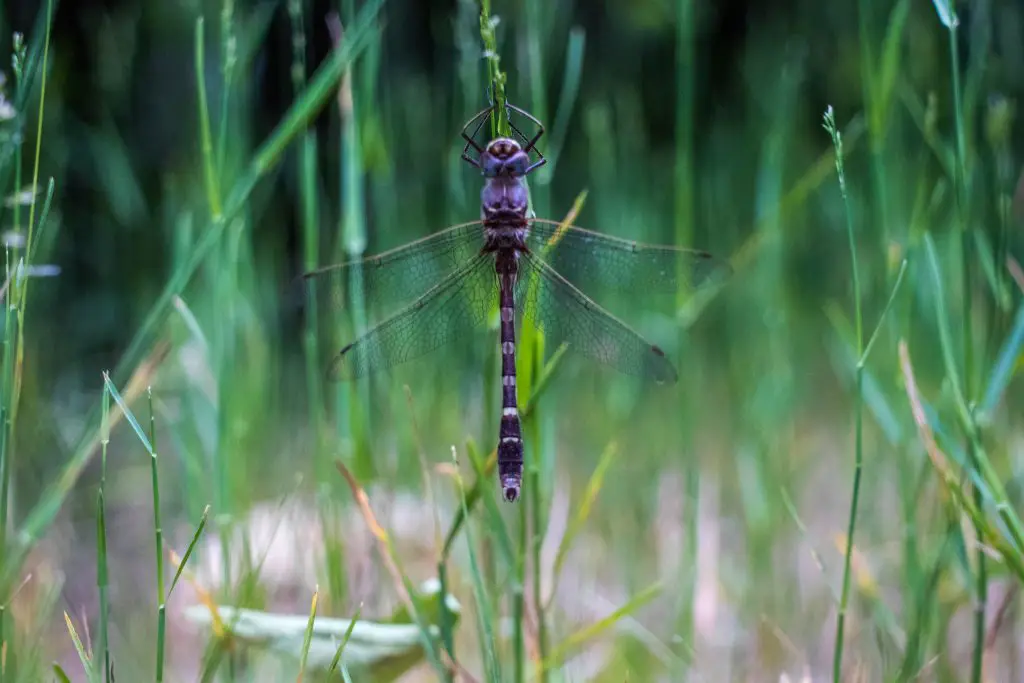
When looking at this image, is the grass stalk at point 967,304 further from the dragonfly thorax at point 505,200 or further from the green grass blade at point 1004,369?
the dragonfly thorax at point 505,200

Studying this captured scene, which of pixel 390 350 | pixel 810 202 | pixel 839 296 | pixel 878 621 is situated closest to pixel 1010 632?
pixel 878 621

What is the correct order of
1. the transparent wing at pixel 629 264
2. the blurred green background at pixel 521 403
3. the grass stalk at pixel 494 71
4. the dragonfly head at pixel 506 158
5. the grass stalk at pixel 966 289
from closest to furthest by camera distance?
the grass stalk at pixel 494 71 < the grass stalk at pixel 966 289 < the blurred green background at pixel 521 403 < the dragonfly head at pixel 506 158 < the transparent wing at pixel 629 264

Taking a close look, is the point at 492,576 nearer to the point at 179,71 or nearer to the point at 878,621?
the point at 878,621

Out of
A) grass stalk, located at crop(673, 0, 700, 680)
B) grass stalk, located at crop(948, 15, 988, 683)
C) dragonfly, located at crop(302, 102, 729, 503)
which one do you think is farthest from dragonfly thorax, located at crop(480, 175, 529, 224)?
grass stalk, located at crop(948, 15, 988, 683)

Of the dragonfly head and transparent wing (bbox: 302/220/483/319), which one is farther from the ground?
the dragonfly head

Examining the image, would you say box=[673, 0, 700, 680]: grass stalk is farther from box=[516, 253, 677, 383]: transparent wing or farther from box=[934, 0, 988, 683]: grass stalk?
box=[934, 0, 988, 683]: grass stalk

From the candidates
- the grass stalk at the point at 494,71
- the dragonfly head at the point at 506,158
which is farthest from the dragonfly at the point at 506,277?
the grass stalk at the point at 494,71

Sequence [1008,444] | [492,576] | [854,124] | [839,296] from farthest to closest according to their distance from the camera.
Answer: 1. [839,296]
2. [1008,444]
3. [854,124]
4. [492,576]

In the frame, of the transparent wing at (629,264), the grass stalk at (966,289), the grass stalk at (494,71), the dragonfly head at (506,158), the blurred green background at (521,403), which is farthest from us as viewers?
the transparent wing at (629,264)
